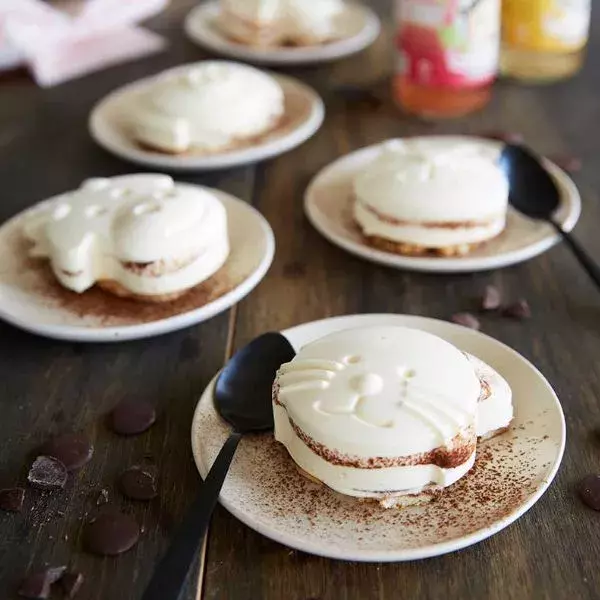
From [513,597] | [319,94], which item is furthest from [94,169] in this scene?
[513,597]

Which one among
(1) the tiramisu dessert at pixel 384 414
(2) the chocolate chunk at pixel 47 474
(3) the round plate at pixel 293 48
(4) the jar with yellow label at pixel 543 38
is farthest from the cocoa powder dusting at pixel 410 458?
(3) the round plate at pixel 293 48

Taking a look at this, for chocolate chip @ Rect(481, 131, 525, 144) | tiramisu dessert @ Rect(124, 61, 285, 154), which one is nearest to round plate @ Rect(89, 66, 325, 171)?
tiramisu dessert @ Rect(124, 61, 285, 154)

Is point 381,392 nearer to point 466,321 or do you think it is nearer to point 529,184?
point 466,321

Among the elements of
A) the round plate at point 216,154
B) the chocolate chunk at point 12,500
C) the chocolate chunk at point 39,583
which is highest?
the chocolate chunk at point 39,583

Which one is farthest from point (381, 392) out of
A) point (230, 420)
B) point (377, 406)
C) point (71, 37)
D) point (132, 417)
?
point (71, 37)

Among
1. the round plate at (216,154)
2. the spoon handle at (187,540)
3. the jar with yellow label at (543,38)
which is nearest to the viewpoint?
the spoon handle at (187,540)

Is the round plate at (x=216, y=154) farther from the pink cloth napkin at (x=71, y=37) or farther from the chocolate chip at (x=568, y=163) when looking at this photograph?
the chocolate chip at (x=568, y=163)
